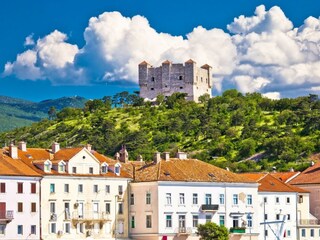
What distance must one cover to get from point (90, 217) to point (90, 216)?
4.5 inches

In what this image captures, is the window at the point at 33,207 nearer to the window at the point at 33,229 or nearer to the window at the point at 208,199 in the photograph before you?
the window at the point at 33,229

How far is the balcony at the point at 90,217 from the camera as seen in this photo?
99188mm

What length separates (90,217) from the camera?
10044 centimetres

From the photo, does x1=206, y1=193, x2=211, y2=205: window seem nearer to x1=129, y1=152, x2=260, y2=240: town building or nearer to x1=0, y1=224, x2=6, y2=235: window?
x1=129, y1=152, x2=260, y2=240: town building

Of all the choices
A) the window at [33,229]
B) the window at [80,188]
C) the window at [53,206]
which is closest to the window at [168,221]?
the window at [80,188]

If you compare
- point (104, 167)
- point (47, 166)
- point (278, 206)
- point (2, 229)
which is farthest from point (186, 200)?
point (2, 229)

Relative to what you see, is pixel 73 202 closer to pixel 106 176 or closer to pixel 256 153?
pixel 106 176

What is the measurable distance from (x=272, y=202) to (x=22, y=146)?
3200cm

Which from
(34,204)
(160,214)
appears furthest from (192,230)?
(34,204)

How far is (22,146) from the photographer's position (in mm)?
103250

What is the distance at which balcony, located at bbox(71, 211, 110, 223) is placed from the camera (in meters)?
99.2

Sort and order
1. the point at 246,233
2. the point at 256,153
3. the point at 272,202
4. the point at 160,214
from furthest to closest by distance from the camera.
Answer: the point at 256,153 → the point at 272,202 → the point at 246,233 → the point at 160,214

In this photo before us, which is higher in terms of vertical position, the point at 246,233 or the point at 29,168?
the point at 29,168

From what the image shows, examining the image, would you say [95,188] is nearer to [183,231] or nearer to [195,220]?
[183,231]
